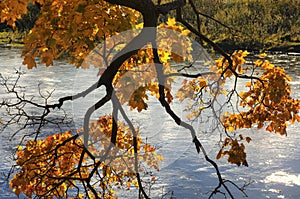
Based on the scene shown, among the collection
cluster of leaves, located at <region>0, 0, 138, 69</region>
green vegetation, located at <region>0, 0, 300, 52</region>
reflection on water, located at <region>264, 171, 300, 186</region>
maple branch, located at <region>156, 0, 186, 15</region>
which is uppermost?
maple branch, located at <region>156, 0, 186, 15</region>

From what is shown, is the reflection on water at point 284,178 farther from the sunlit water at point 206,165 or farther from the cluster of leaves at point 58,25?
the cluster of leaves at point 58,25

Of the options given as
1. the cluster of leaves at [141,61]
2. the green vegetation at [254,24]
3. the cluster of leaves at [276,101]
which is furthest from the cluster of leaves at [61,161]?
the green vegetation at [254,24]

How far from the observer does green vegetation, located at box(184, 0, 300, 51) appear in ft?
198

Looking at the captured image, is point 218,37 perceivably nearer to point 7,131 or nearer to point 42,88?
point 42,88

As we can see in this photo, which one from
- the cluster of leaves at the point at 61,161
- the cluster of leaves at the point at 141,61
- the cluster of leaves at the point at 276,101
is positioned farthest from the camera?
the cluster of leaves at the point at 276,101

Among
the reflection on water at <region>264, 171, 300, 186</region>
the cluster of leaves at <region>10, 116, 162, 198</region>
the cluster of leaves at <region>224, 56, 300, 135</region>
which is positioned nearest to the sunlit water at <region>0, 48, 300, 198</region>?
the reflection on water at <region>264, 171, 300, 186</region>

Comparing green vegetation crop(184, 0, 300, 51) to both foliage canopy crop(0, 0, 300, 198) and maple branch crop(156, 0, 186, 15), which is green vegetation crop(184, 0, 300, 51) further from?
maple branch crop(156, 0, 186, 15)

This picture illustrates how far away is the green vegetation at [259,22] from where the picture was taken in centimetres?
6047

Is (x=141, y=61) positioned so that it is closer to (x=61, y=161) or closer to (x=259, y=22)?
(x=61, y=161)

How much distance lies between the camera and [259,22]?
2699 inches

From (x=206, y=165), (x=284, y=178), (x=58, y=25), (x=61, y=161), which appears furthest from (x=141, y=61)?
(x=206, y=165)

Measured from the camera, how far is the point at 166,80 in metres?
6.20

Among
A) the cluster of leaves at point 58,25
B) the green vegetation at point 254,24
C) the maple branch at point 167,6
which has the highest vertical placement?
the maple branch at point 167,6

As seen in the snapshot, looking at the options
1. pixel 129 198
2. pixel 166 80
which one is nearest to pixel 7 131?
pixel 129 198
